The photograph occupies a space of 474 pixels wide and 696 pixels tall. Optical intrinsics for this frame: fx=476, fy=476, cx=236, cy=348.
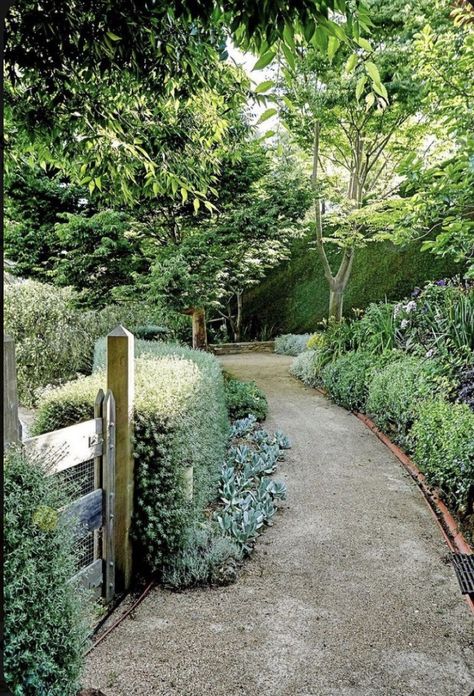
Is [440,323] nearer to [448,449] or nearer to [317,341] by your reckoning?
[448,449]

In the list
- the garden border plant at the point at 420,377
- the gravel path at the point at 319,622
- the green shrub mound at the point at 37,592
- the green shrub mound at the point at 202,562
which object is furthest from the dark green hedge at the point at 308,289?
the green shrub mound at the point at 37,592

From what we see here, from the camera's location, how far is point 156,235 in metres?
4.57

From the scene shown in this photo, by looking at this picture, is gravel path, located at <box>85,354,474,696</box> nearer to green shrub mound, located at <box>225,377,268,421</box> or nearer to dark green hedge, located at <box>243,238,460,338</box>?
green shrub mound, located at <box>225,377,268,421</box>

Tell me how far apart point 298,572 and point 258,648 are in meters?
0.54

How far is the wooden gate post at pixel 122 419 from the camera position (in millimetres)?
1755

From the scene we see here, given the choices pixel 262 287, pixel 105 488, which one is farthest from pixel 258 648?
pixel 262 287

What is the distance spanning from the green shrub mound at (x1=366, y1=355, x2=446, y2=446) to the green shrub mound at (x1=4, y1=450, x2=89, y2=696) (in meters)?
2.68

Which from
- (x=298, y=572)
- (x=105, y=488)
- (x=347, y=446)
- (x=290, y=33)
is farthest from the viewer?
(x=347, y=446)

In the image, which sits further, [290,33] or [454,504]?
[454,504]

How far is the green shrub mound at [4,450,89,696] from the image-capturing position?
86cm

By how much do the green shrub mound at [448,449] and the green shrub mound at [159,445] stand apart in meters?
1.24

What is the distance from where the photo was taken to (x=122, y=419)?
175 centimetres

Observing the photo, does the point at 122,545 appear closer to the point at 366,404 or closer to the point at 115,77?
the point at 115,77

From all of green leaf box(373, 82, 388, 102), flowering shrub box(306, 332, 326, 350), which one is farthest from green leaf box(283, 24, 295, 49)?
flowering shrub box(306, 332, 326, 350)
